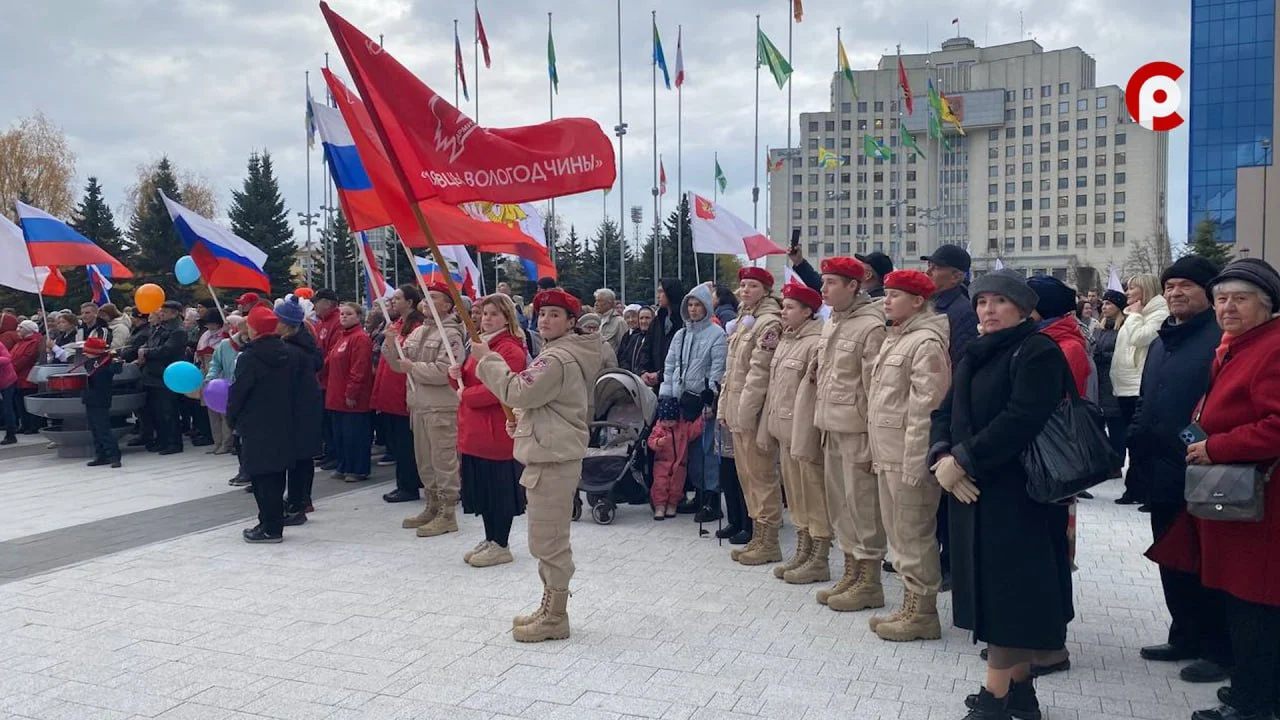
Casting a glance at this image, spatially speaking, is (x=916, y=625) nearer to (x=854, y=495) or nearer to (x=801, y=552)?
(x=854, y=495)

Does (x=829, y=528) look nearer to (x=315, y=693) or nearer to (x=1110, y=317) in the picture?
(x=315, y=693)

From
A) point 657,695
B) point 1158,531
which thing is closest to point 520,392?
point 657,695

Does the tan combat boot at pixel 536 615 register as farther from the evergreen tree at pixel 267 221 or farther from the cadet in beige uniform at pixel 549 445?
the evergreen tree at pixel 267 221

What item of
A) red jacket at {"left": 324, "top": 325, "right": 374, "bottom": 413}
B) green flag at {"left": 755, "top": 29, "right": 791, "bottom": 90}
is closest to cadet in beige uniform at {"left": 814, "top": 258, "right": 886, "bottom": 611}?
red jacket at {"left": 324, "top": 325, "right": 374, "bottom": 413}

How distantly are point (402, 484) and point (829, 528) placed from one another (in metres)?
4.89

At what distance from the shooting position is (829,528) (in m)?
6.78

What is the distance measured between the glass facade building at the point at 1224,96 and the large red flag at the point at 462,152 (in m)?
87.0

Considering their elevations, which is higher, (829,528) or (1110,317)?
(1110,317)

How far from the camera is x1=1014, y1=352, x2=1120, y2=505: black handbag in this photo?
4062 mm

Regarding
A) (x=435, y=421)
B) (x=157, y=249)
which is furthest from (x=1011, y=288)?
(x=157, y=249)

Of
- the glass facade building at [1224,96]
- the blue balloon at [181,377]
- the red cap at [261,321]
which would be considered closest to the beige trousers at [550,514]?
the red cap at [261,321]

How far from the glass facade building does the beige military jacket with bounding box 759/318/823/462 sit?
85.2m

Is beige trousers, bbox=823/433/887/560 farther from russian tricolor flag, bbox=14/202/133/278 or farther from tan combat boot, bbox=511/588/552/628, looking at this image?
russian tricolor flag, bbox=14/202/133/278

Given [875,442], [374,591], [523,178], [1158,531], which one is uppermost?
[523,178]
